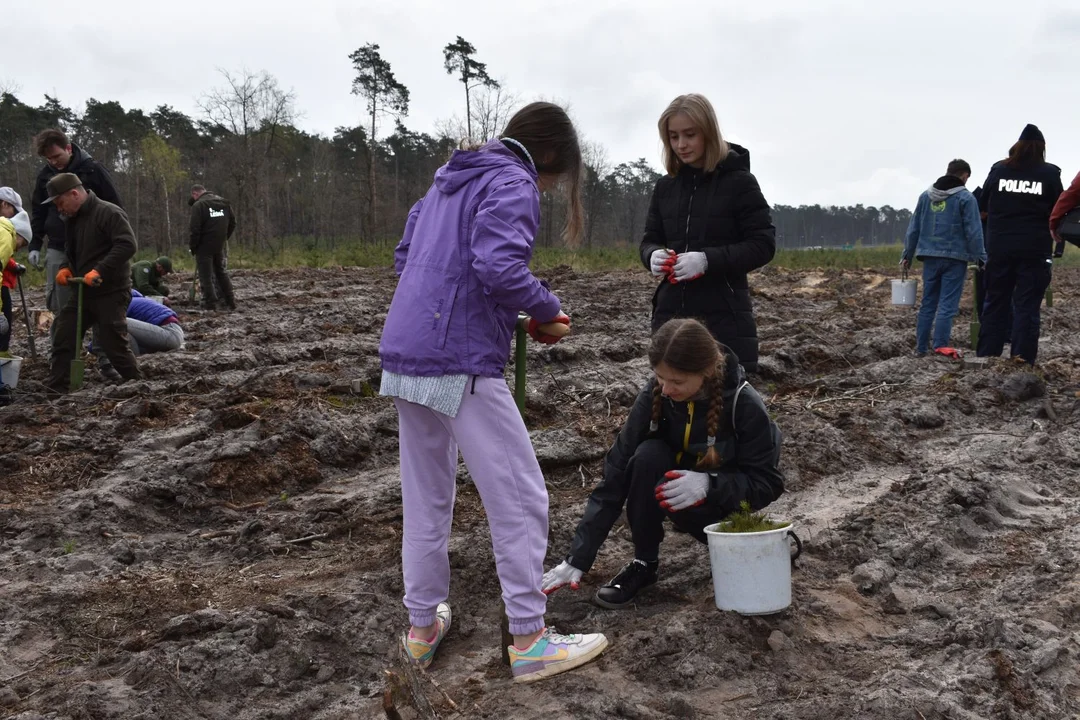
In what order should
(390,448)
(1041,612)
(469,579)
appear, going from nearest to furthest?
(1041,612) → (469,579) → (390,448)

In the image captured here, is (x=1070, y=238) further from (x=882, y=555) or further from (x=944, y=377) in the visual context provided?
(x=882, y=555)

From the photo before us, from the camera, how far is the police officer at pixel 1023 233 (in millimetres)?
6656

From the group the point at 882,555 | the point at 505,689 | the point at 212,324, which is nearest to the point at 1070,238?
the point at 882,555

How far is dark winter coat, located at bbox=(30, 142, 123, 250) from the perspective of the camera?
7316 mm

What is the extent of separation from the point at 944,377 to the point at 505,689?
15.9 feet

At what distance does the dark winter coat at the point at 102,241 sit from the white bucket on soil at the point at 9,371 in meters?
0.69

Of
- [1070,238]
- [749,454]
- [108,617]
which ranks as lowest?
[108,617]

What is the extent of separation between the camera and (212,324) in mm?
10445

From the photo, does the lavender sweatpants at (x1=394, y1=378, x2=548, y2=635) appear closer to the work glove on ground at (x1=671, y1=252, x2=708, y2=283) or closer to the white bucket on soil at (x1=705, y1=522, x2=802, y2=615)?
the white bucket on soil at (x1=705, y1=522, x2=802, y2=615)

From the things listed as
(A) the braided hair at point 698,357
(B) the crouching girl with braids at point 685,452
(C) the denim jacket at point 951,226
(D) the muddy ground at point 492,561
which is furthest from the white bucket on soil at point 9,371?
(C) the denim jacket at point 951,226

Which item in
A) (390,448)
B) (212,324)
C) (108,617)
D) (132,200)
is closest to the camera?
(108,617)

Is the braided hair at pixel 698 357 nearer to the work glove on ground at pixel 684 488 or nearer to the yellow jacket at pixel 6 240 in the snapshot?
the work glove on ground at pixel 684 488

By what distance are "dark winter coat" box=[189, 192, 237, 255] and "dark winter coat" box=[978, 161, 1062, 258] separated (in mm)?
8469

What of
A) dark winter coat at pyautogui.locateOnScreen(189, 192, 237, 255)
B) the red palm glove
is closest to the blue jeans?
the red palm glove
